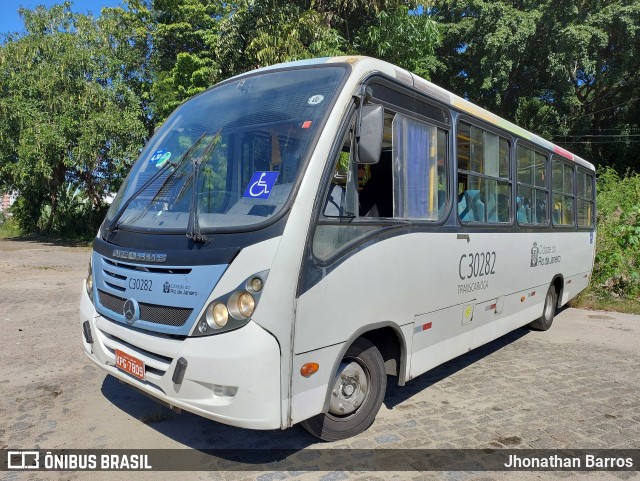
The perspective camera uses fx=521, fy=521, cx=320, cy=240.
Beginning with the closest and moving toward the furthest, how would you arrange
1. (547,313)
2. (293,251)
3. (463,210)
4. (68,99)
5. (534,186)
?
1. (293,251)
2. (463,210)
3. (534,186)
4. (547,313)
5. (68,99)

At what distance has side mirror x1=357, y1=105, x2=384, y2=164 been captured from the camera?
11.8ft

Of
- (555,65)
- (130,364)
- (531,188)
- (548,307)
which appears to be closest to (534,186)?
(531,188)

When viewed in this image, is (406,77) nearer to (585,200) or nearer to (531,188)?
(531,188)

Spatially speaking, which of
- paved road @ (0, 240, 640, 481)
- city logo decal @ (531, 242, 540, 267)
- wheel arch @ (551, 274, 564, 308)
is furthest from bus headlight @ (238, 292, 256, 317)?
wheel arch @ (551, 274, 564, 308)

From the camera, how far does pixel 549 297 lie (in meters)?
8.21

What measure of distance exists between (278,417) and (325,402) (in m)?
0.45

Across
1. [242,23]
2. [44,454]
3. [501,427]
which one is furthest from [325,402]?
[242,23]

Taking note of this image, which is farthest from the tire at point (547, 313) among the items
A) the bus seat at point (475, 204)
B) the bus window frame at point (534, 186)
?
the bus seat at point (475, 204)

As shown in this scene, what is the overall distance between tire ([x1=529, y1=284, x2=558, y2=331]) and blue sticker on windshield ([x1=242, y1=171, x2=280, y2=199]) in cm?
590

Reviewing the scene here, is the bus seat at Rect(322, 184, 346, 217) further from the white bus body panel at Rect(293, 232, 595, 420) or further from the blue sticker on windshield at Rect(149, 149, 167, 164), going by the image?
the blue sticker on windshield at Rect(149, 149, 167, 164)

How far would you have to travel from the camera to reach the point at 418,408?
15.8 ft

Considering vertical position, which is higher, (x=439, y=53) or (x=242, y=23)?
(x=439, y=53)

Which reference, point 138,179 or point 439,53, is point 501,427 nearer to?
point 138,179

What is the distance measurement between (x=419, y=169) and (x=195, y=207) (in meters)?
2.02
